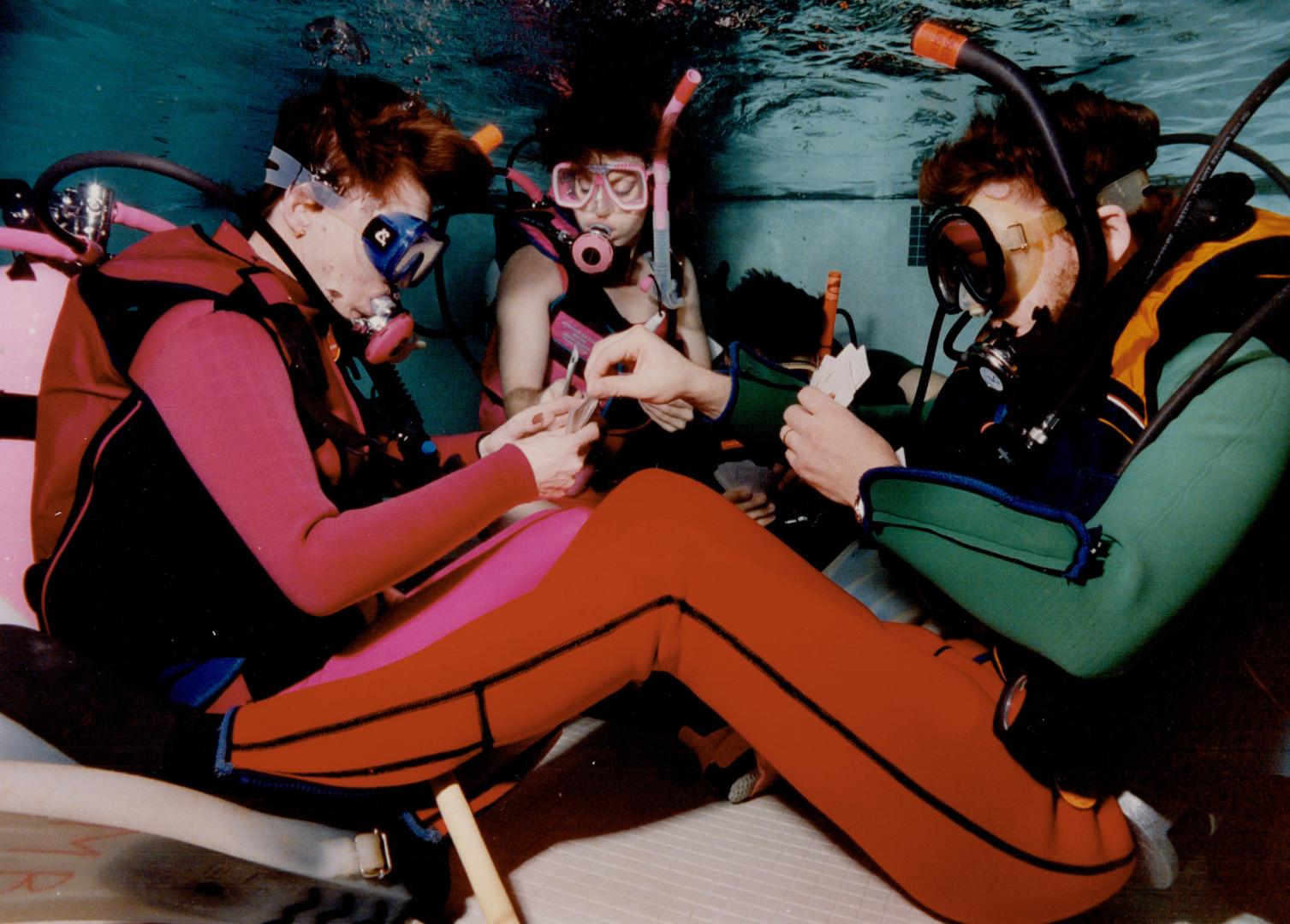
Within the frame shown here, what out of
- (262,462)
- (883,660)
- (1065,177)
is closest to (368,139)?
(262,462)

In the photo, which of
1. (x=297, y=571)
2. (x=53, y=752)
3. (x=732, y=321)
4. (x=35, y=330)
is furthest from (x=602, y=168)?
(x=53, y=752)

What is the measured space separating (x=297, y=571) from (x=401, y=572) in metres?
0.18

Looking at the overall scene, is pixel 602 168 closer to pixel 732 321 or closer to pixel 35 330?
pixel 732 321

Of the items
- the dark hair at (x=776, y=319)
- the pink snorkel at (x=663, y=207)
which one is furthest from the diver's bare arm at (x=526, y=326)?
the dark hair at (x=776, y=319)

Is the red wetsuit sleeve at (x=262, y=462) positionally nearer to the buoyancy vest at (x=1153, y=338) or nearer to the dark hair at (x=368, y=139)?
the dark hair at (x=368, y=139)

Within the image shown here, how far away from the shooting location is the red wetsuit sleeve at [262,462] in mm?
1056

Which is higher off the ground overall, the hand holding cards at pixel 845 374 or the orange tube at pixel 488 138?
the orange tube at pixel 488 138

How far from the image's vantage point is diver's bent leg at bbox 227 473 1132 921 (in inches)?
40.1

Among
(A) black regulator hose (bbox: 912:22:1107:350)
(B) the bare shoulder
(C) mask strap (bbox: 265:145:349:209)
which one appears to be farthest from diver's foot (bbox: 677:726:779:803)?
(B) the bare shoulder

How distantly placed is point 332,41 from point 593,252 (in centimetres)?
290

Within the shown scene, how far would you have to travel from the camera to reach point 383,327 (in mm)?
1707

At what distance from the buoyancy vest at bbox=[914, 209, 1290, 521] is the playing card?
1.04 metres

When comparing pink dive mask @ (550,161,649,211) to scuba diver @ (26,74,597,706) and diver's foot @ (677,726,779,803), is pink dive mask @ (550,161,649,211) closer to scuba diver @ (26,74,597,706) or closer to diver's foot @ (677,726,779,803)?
scuba diver @ (26,74,597,706)

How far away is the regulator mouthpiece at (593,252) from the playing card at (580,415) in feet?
3.86
